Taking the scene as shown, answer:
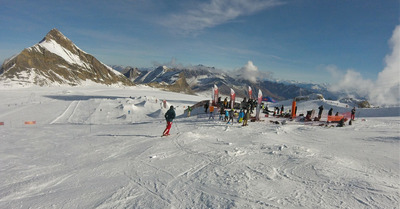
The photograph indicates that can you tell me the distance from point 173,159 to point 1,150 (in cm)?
914

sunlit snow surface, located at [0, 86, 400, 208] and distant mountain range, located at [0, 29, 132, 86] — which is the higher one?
distant mountain range, located at [0, 29, 132, 86]

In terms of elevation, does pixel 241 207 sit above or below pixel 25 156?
above

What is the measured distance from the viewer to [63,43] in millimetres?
189375

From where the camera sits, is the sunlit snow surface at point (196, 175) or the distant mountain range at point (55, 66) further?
the distant mountain range at point (55, 66)

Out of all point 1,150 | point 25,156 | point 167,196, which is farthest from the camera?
point 1,150

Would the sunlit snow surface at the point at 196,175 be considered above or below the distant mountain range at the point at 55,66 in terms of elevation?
below

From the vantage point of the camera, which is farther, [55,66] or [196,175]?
[55,66]

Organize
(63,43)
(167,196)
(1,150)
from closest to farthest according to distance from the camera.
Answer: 1. (167,196)
2. (1,150)
3. (63,43)

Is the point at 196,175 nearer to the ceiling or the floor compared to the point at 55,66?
nearer to the floor

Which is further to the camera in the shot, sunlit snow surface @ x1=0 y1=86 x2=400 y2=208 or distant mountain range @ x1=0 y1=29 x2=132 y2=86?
distant mountain range @ x1=0 y1=29 x2=132 y2=86

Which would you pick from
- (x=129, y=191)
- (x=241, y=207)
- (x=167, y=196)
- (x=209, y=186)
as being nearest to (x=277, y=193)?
(x=241, y=207)

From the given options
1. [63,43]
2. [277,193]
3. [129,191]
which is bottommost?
[129,191]

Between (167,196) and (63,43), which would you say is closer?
(167,196)

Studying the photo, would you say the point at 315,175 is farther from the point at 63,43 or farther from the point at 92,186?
the point at 63,43
